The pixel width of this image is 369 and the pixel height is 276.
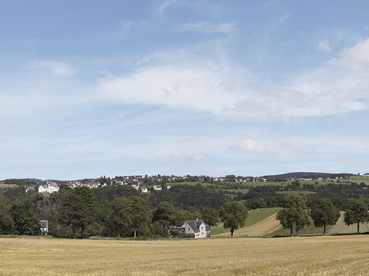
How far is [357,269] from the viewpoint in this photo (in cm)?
2816

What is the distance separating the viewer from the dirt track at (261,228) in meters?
134

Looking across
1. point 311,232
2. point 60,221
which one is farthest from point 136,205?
point 311,232

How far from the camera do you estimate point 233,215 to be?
12294cm

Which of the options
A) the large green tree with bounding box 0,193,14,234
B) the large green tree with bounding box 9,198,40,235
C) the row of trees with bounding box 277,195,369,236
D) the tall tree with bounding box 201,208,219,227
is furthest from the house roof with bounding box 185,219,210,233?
the large green tree with bounding box 0,193,14,234

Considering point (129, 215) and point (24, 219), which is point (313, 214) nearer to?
point (129, 215)

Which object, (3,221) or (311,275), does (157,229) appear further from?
(311,275)

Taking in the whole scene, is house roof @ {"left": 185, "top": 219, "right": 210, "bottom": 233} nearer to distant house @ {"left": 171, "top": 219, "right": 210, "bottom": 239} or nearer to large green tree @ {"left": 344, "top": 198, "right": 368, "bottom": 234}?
distant house @ {"left": 171, "top": 219, "right": 210, "bottom": 239}

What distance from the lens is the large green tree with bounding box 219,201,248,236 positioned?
122m

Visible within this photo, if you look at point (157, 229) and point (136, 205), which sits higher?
point (136, 205)

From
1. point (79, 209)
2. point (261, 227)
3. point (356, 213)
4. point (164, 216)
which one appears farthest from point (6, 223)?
point (356, 213)

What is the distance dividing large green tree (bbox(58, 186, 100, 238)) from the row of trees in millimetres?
46734

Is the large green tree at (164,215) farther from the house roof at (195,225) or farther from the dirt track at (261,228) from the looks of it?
the dirt track at (261,228)

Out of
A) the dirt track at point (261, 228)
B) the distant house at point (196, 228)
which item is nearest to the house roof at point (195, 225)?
the distant house at point (196, 228)

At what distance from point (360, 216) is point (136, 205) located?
58204 millimetres
